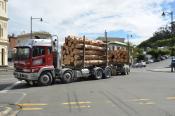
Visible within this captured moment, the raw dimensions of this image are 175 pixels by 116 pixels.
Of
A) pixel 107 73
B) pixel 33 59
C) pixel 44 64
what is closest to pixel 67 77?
pixel 44 64

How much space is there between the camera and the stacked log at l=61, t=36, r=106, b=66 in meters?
30.1

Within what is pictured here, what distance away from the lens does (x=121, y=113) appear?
1384 cm

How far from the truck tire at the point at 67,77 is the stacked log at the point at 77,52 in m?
0.96

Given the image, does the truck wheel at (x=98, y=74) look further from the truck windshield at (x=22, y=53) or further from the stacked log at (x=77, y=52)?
the truck windshield at (x=22, y=53)

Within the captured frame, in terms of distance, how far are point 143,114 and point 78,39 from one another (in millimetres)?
17588

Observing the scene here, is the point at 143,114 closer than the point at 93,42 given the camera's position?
Yes

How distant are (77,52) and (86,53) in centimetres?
121

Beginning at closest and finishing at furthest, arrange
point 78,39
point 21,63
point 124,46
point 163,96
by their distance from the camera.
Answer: point 163,96 < point 21,63 < point 78,39 < point 124,46

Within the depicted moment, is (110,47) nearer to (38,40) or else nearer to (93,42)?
(93,42)

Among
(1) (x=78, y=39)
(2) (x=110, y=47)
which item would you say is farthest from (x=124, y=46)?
(1) (x=78, y=39)

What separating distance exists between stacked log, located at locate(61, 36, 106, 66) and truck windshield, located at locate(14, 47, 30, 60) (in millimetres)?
3535

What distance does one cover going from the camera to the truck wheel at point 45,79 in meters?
27.1

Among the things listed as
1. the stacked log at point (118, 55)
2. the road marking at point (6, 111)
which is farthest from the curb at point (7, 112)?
Answer: the stacked log at point (118, 55)

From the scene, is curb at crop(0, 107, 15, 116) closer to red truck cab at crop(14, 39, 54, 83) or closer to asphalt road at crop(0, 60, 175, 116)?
asphalt road at crop(0, 60, 175, 116)
